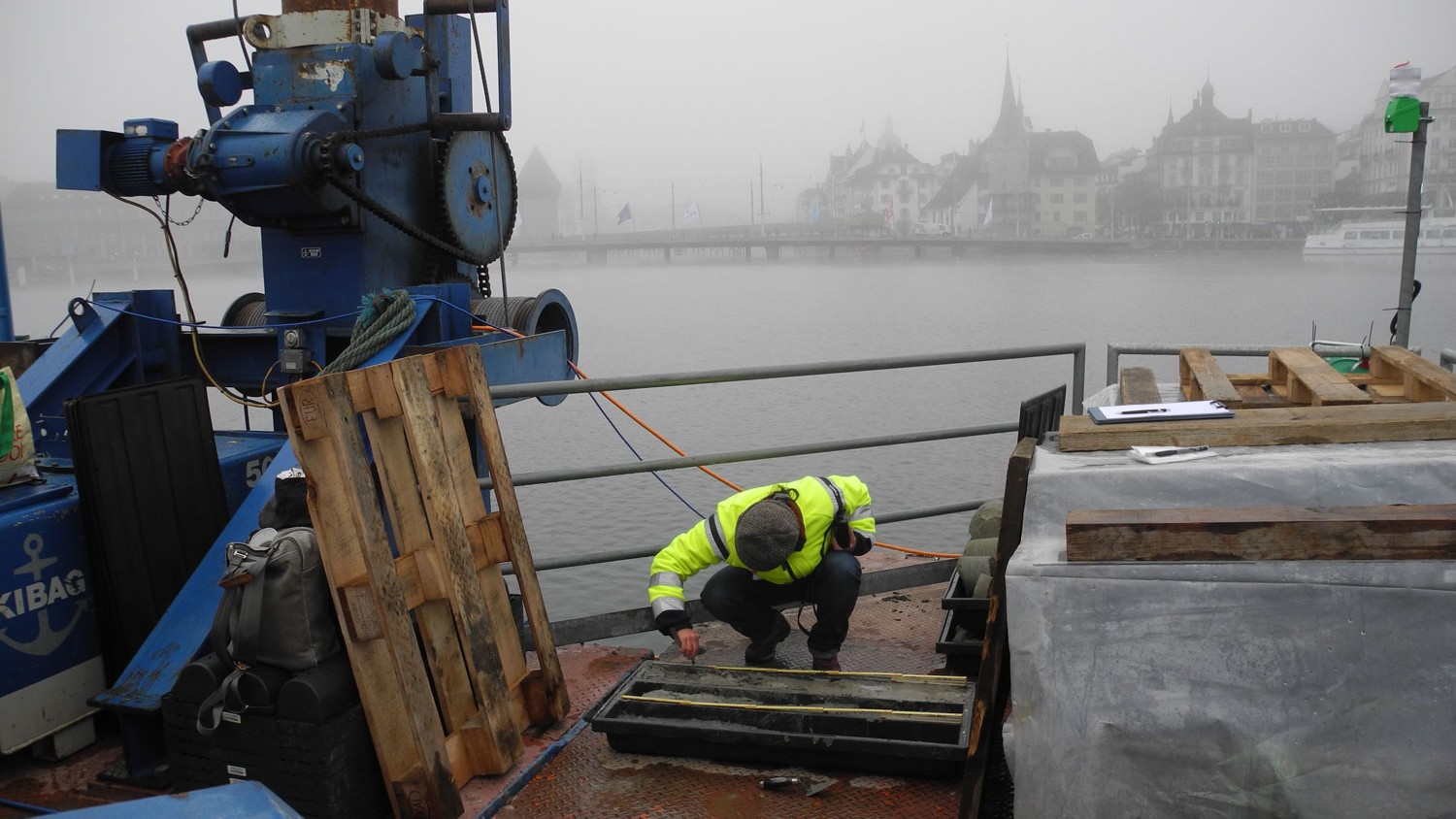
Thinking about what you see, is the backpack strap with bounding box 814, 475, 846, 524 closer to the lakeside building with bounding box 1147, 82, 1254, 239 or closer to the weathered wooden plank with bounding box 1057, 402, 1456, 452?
the weathered wooden plank with bounding box 1057, 402, 1456, 452

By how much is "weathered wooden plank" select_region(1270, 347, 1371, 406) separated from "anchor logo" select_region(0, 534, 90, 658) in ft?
14.0

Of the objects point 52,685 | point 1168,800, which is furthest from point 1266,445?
point 52,685

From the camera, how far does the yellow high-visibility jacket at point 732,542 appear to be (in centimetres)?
398

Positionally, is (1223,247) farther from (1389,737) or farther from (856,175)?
(1389,737)

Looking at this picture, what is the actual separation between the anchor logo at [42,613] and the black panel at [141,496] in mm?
82

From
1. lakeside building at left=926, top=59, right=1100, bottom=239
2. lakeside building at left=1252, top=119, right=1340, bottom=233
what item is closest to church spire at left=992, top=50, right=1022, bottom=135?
lakeside building at left=926, top=59, right=1100, bottom=239

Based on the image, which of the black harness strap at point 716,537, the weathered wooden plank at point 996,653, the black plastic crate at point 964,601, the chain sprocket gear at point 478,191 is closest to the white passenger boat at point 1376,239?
the chain sprocket gear at point 478,191

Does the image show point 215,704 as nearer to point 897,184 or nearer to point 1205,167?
point 1205,167

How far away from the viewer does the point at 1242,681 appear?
2.40 metres

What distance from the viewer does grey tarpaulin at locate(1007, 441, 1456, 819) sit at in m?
2.31

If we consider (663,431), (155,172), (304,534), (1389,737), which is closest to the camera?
(1389,737)

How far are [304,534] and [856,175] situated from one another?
500 feet

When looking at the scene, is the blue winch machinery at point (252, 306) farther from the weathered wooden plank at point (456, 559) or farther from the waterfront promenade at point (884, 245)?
the waterfront promenade at point (884, 245)

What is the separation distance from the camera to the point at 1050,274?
220 ft
